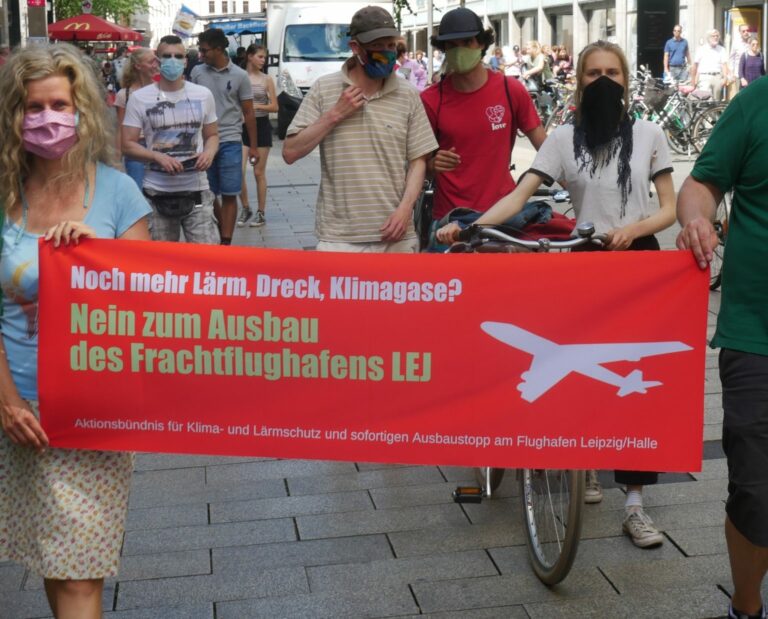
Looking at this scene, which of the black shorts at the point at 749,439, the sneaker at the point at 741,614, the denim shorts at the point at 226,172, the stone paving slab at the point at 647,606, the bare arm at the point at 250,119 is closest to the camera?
the black shorts at the point at 749,439

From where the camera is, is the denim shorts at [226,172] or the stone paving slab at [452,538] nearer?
the stone paving slab at [452,538]

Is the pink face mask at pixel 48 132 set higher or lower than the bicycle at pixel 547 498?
higher

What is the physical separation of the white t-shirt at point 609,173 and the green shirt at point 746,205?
122 centimetres

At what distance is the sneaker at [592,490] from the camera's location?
17.5 ft

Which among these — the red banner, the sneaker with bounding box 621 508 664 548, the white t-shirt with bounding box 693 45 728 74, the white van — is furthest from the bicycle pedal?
Result: the white van

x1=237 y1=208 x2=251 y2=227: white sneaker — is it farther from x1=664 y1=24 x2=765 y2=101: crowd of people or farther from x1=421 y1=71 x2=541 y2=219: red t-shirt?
x1=664 y1=24 x2=765 y2=101: crowd of people

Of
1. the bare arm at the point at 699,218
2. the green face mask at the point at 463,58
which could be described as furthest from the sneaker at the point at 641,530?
the green face mask at the point at 463,58

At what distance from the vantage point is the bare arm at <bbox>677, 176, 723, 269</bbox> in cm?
367

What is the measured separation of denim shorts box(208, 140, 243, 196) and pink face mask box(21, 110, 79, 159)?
7.56 m

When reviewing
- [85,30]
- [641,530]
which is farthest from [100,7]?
[641,530]

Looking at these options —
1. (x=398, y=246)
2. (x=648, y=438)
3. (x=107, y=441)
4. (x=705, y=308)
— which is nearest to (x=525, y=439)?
(x=648, y=438)

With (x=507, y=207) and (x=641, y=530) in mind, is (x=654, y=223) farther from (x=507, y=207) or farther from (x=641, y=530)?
(x=641, y=530)

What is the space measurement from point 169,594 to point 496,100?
2.70m

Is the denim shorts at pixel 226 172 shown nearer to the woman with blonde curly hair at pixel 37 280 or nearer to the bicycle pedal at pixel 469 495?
the bicycle pedal at pixel 469 495
